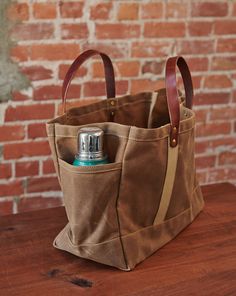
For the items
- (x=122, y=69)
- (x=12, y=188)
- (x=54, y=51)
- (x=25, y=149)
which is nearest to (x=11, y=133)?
(x=25, y=149)

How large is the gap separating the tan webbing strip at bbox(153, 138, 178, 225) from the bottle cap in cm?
13

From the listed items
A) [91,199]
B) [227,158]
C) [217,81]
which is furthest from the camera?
[227,158]

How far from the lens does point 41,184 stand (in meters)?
1.49

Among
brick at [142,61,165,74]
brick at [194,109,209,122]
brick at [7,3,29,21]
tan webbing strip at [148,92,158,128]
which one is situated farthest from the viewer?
brick at [194,109,209,122]

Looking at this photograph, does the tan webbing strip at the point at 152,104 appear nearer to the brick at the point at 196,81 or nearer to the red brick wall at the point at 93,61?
the red brick wall at the point at 93,61

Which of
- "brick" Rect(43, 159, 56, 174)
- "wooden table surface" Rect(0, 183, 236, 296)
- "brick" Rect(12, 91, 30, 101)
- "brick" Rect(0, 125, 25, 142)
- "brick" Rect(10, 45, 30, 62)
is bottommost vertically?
"brick" Rect(43, 159, 56, 174)

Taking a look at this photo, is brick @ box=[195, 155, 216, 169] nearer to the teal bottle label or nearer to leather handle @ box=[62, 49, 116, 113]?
leather handle @ box=[62, 49, 116, 113]

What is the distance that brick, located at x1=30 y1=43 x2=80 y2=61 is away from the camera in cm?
138

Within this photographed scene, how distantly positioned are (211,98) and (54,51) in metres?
0.58

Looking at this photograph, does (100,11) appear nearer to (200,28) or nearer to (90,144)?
(200,28)

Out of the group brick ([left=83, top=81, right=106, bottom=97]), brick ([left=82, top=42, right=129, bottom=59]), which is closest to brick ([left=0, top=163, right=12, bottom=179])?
brick ([left=83, top=81, right=106, bottom=97])

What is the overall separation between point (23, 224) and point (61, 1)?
0.68m

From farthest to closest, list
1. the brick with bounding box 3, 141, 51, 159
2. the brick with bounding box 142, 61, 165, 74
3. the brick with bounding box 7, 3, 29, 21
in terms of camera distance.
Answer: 1. the brick with bounding box 142, 61, 165, 74
2. the brick with bounding box 3, 141, 51, 159
3. the brick with bounding box 7, 3, 29, 21

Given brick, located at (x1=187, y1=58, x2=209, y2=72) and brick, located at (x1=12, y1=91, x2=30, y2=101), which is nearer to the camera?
brick, located at (x1=12, y1=91, x2=30, y2=101)
